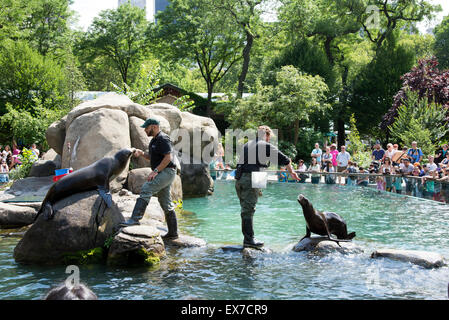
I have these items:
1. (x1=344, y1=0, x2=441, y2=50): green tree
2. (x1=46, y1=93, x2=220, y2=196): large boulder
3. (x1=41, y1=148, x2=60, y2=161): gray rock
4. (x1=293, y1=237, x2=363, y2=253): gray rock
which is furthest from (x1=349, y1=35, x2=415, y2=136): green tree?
(x1=293, y1=237, x2=363, y2=253): gray rock

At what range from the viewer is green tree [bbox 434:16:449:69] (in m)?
43.6

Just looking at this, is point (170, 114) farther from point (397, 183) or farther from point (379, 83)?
point (379, 83)

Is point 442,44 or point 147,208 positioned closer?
point 147,208

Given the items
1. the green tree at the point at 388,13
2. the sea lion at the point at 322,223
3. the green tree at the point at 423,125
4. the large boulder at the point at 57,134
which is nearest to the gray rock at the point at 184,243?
the sea lion at the point at 322,223

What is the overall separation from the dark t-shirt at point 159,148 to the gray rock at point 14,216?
413cm

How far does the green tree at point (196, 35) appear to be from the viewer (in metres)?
37.8

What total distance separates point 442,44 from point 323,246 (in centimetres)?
4433

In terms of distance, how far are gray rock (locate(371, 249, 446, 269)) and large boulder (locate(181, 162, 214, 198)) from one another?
9.41 m

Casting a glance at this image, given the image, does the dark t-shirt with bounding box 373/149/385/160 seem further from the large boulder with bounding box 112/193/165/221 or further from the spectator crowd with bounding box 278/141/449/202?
the large boulder with bounding box 112/193/165/221

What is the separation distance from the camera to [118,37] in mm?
42188

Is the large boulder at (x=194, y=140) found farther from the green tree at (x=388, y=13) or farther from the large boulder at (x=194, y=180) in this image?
the green tree at (x=388, y=13)
